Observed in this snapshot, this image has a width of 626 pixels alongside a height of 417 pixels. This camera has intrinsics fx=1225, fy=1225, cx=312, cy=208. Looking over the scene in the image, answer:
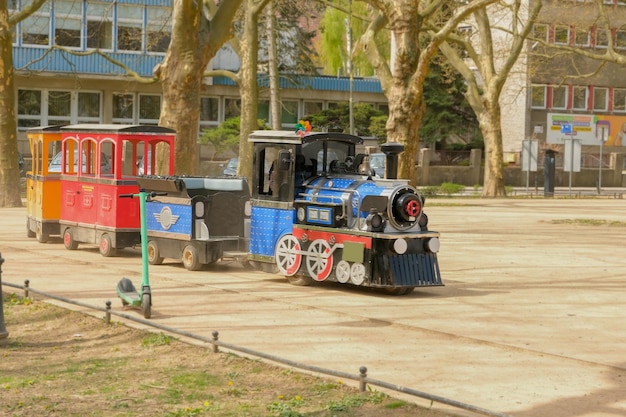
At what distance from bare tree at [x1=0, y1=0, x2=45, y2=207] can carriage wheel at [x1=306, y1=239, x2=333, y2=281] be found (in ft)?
64.1

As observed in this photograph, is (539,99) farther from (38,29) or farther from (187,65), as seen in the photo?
(187,65)

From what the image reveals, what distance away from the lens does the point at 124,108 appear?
6662 cm

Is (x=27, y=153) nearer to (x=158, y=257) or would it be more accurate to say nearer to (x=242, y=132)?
(x=242, y=132)

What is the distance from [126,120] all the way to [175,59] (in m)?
41.1

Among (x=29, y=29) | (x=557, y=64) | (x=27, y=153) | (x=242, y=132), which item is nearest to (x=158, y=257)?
(x=242, y=132)

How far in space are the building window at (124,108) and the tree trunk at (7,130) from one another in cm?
3191

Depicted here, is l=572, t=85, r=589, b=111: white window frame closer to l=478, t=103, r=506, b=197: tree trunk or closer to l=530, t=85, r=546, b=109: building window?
l=530, t=85, r=546, b=109: building window

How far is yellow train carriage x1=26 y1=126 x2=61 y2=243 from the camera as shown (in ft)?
74.5

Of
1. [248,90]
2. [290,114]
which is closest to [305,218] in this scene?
[248,90]

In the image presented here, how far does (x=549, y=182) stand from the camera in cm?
5219

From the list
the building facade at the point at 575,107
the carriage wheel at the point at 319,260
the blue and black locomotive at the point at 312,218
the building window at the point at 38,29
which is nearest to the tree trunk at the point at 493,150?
the building window at the point at 38,29

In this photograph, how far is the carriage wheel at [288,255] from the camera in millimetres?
16797

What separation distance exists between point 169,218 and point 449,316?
21.1 feet

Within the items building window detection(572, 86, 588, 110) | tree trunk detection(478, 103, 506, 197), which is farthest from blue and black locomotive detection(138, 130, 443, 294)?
building window detection(572, 86, 588, 110)
